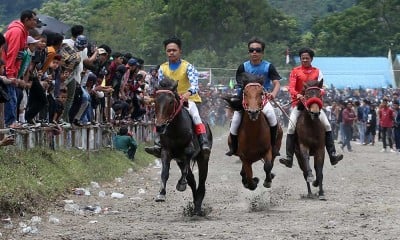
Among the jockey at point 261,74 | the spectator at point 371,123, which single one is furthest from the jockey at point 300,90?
the spectator at point 371,123

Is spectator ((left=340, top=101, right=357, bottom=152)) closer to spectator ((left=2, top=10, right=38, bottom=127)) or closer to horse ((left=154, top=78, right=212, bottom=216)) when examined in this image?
spectator ((left=2, top=10, right=38, bottom=127))

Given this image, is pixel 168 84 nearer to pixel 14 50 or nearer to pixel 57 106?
pixel 14 50

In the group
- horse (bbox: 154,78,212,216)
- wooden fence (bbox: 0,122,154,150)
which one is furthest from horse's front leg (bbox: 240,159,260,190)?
wooden fence (bbox: 0,122,154,150)

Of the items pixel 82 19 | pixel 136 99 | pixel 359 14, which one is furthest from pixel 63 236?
pixel 359 14

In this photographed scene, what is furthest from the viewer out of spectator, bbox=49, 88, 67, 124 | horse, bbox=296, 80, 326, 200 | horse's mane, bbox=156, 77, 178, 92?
spectator, bbox=49, 88, 67, 124

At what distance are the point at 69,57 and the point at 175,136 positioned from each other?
5.47m

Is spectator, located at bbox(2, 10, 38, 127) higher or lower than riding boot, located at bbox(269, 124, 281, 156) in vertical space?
higher

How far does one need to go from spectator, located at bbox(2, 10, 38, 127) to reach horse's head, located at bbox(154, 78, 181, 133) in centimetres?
265

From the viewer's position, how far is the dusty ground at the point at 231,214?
1211cm

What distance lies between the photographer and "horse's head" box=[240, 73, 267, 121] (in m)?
14.9

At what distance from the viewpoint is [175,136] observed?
14.3 meters

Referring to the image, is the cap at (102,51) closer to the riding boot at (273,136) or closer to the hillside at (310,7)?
the riding boot at (273,136)

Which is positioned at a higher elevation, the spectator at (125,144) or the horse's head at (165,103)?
the horse's head at (165,103)

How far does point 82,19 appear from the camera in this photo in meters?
83.6
